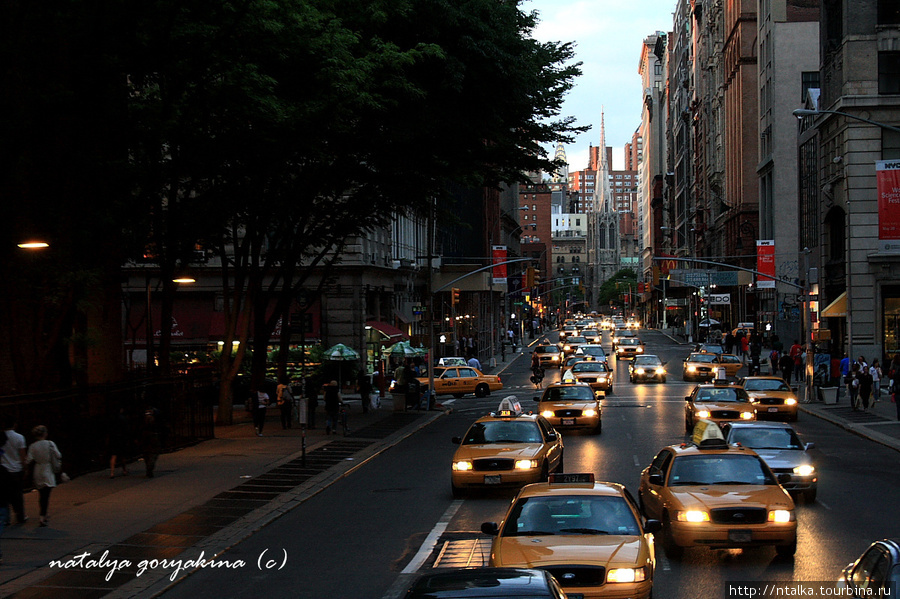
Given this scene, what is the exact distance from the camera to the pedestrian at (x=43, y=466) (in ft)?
51.8

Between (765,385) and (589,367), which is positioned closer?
(765,385)

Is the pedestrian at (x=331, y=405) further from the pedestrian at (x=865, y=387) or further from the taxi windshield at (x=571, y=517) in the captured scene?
the taxi windshield at (x=571, y=517)

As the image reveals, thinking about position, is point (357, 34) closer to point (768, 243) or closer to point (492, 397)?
point (492, 397)

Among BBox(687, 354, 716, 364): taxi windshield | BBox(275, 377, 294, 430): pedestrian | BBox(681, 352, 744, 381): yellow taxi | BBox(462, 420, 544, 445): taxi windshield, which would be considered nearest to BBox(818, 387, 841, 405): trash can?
BBox(681, 352, 744, 381): yellow taxi

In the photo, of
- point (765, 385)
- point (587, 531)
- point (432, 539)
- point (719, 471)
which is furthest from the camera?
point (765, 385)

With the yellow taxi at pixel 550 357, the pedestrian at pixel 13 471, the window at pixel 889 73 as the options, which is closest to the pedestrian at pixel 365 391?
the pedestrian at pixel 13 471

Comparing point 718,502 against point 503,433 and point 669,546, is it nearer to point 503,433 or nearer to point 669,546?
point 669,546

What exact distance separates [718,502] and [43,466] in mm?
10355

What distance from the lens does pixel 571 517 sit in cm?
1109

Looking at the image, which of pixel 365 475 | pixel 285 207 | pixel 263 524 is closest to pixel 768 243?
pixel 285 207

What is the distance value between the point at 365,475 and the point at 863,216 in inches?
1341

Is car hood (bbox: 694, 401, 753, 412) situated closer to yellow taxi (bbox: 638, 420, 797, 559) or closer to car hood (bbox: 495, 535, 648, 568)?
yellow taxi (bbox: 638, 420, 797, 559)

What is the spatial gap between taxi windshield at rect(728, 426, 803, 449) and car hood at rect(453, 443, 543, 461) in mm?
3710

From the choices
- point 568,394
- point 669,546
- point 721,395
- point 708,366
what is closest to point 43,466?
point 669,546
